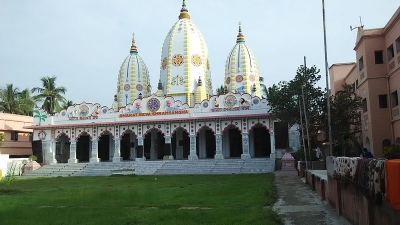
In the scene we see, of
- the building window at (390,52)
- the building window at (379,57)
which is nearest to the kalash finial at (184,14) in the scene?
the building window at (379,57)

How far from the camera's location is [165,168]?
1152 inches

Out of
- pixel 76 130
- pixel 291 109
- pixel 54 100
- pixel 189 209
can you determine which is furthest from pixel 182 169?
pixel 54 100

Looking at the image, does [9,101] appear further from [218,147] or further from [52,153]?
[218,147]

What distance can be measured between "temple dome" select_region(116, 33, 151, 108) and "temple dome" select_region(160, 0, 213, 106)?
2679 mm

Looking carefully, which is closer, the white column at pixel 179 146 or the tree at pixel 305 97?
the tree at pixel 305 97

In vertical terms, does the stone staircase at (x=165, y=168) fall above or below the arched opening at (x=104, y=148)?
below

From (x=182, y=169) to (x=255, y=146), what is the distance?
7.60m

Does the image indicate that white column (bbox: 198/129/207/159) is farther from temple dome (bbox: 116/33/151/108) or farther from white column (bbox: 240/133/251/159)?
temple dome (bbox: 116/33/151/108)

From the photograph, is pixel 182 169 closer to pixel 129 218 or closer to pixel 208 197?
pixel 208 197

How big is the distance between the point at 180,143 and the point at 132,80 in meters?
9.49

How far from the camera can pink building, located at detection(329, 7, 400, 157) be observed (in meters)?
20.4

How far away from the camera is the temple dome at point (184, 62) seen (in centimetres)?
3678

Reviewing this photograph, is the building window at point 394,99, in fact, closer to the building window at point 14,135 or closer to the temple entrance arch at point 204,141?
the temple entrance arch at point 204,141

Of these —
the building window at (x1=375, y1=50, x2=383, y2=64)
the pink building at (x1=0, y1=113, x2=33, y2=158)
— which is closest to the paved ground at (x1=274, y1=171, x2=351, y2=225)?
the building window at (x1=375, y1=50, x2=383, y2=64)
